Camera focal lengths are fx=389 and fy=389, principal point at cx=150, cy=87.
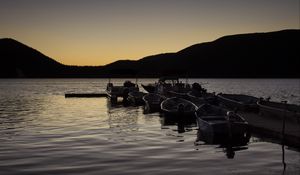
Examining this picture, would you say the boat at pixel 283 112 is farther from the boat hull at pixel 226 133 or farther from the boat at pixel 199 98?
the boat at pixel 199 98

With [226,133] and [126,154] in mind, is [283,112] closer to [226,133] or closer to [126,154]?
[226,133]

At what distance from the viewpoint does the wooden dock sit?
22656 mm

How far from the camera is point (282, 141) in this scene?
23.4 m

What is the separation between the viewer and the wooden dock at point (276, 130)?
22.7m

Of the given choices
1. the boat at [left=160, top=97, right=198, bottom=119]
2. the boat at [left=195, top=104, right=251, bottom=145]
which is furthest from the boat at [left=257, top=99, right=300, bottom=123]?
the boat at [left=160, top=97, right=198, bottom=119]

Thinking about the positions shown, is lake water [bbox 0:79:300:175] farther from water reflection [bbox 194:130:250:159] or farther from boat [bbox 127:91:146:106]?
boat [bbox 127:91:146:106]

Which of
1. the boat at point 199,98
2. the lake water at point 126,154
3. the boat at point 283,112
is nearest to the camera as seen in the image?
the lake water at point 126,154

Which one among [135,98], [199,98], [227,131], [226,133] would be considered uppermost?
[199,98]

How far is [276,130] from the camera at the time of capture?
2462 cm

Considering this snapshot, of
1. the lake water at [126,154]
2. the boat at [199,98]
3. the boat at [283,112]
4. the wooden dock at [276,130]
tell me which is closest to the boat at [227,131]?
the lake water at [126,154]

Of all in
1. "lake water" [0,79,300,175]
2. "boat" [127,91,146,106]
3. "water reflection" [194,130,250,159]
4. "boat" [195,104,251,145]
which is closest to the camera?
"lake water" [0,79,300,175]

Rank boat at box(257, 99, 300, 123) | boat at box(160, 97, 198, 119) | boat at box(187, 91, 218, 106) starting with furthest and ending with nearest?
1. boat at box(187, 91, 218, 106)
2. boat at box(160, 97, 198, 119)
3. boat at box(257, 99, 300, 123)

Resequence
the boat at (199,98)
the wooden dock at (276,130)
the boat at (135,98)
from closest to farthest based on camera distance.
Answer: the wooden dock at (276,130)
the boat at (199,98)
the boat at (135,98)

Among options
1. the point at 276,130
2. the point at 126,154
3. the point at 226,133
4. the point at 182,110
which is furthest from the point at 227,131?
the point at 182,110
